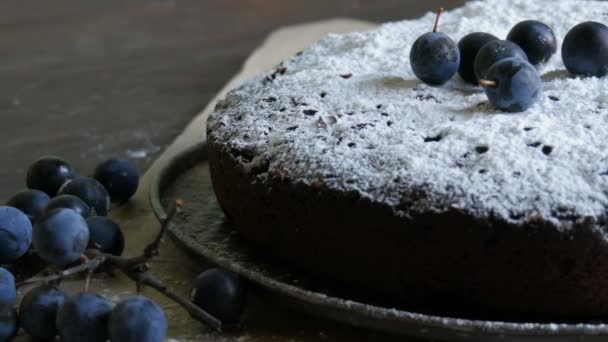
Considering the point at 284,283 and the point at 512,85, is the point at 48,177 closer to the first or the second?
the point at 284,283

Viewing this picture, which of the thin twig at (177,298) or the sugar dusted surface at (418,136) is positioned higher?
the sugar dusted surface at (418,136)

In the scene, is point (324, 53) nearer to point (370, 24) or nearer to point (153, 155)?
point (153, 155)

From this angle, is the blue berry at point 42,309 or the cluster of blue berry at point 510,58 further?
the cluster of blue berry at point 510,58

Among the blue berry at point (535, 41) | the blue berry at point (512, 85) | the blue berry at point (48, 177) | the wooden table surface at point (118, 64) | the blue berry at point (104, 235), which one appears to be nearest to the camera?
the blue berry at point (512, 85)

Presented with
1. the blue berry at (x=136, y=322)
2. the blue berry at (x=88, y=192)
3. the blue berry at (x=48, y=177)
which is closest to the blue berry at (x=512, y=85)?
the blue berry at (x=136, y=322)

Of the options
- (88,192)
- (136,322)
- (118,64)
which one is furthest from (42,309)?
(118,64)

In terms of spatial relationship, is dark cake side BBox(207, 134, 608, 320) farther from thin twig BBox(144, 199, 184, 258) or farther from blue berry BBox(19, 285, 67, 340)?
blue berry BBox(19, 285, 67, 340)

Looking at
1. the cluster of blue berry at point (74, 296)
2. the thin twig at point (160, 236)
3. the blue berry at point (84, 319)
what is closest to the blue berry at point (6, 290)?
the cluster of blue berry at point (74, 296)

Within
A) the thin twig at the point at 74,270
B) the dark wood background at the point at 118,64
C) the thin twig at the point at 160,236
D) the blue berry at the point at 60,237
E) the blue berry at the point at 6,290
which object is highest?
the thin twig at the point at 160,236

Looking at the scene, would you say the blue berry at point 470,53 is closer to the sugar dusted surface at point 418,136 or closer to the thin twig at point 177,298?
the sugar dusted surface at point 418,136

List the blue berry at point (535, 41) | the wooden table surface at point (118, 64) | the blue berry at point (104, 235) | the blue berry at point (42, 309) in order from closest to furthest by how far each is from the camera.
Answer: the blue berry at point (42, 309) < the blue berry at point (104, 235) < the blue berry at point (535, 41) < the wooden table surface at point (118, 64)
